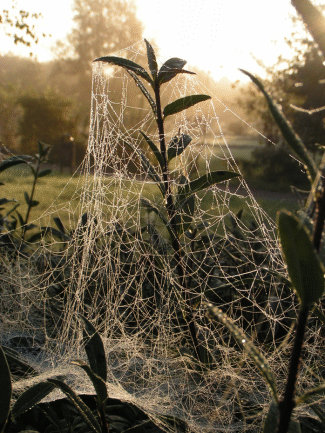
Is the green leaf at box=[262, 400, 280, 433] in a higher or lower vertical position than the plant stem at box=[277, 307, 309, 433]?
lower

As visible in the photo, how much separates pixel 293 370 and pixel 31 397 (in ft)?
1.92

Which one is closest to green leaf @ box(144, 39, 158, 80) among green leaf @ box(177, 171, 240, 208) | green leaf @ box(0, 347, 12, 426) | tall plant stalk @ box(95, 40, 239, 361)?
tall plant stalk @ box(95, 40, 239, 361)

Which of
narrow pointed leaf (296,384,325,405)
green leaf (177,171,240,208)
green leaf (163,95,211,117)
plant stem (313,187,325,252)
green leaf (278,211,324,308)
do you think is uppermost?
green leaf (163,95,211,117)

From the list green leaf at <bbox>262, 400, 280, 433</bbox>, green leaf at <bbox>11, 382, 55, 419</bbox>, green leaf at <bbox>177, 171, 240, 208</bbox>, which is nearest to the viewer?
green leaf at <bbox>262, 400, 280, 433</bbox>

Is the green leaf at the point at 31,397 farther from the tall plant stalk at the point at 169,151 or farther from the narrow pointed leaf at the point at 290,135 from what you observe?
the narrow pointed leaf at the point at 290,135

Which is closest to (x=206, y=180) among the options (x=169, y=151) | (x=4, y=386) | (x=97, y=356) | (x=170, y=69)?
(x=169, y=151)

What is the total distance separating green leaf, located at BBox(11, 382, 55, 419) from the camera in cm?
72

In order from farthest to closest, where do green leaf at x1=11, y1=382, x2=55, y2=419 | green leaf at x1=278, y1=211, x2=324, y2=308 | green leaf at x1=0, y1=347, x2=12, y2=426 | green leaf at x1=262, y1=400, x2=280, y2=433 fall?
1. green leaf at x1=11, y1=382, x2=55, y2=419
2. green leaf at x1=0, y1=347, x2=12, y2=426
3. green leaf at x1=262, y1=400, x2=280, y2=433
4. green leaf at x1=278, y1=211, x2=324, y2=308

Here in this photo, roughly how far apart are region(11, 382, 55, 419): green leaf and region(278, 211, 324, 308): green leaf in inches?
Answer: 23.1

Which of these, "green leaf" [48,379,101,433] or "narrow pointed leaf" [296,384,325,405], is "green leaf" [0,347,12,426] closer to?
"green leaf" [48,379,101,433]

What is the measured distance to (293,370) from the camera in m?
0.38

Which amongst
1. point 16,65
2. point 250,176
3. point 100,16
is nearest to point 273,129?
point 250,176

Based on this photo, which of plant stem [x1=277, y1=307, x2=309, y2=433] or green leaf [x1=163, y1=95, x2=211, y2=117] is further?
green leaf [x1=163, y1=95, x2=211, y2=117]

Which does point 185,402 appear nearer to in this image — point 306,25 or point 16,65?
point 306,25
